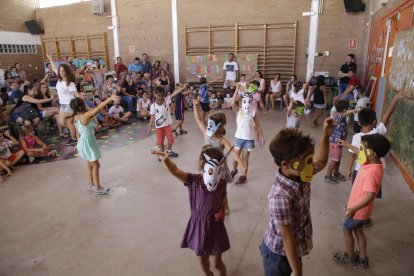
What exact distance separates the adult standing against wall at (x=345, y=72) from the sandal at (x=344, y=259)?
732cm

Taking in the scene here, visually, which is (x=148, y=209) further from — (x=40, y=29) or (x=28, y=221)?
(x=40, y=29)

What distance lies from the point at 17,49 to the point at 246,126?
14.6 metres

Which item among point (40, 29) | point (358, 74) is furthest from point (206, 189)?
point (40, 29)

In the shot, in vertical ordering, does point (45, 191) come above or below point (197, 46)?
below

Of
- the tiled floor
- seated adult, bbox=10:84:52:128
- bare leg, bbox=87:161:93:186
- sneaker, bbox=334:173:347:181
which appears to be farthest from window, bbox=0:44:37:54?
sneaker, bbox=334:173:347:181

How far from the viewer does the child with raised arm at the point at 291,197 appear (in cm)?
147

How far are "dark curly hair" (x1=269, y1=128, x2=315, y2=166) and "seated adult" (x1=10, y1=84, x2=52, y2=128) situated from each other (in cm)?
654

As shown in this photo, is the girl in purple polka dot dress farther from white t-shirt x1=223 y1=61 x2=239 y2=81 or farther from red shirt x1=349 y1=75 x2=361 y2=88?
white t-shirt x1=223 y1=61 x2=239 y2=81

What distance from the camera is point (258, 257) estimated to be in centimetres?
281

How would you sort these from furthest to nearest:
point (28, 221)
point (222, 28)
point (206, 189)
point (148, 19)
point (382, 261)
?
point (148, 19)
point (222, 28)
point (28, 221)
point (382, 261)
point (206, 189)

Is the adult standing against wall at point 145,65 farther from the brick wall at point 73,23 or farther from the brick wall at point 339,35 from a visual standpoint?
the brick wall at point 339,35

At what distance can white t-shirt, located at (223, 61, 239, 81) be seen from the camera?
11070mm

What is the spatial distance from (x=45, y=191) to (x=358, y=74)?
377 inches

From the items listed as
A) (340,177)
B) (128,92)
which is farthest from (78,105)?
(128,92)
